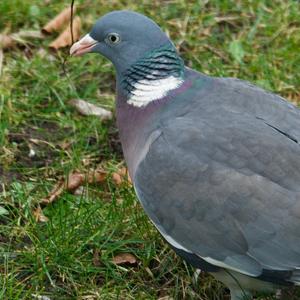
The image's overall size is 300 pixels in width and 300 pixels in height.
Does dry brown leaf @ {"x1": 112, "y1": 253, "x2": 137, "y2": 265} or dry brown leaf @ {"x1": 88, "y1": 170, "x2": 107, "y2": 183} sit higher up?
dry brown leaf @ {"x1": 112, "y1": 253, "x2": 137, "y2": 265}

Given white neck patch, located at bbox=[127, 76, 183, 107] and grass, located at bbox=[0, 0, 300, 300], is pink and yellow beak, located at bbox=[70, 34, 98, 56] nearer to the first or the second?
white neck patch, located at bbox=[127, 76, 183, 107]

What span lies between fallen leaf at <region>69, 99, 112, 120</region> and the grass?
35mm

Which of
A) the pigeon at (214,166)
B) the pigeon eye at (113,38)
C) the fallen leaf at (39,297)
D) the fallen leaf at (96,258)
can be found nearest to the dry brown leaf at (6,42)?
the pigeon eye at (113,38)

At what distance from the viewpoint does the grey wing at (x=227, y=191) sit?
3.76 m

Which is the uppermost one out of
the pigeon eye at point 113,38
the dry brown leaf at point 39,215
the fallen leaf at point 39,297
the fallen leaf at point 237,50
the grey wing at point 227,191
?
the pigeon eye at point 113,38

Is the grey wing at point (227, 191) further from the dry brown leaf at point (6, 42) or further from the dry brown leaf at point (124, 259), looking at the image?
the dry brown leaf at point (6, 42)

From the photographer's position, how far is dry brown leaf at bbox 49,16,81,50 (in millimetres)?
5773

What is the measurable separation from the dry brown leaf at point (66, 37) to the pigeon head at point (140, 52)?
149cm

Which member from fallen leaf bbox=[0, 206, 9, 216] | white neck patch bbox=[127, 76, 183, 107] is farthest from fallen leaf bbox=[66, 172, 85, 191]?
white neck patch bbox=[127, 76, 183, 107]

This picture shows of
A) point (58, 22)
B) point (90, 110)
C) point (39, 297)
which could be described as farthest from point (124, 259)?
point (58, 22)

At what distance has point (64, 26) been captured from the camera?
5934 millimetres

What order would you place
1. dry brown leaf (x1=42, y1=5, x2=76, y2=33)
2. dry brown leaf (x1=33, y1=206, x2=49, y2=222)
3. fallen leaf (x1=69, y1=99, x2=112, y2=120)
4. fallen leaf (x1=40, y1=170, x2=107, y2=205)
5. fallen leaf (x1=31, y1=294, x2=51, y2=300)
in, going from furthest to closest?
dry brown leaf (x1=42, y1=5, x2=76, y2=33)
fallen leaf (x1=69, y1=99, x2=112, y2=120)
fallen leaf (x1=40, y1=170, x2=107, y2=205)
dry brown leaf (x1=33, y1=206, x2=49, y2=222)
fallen leaf (x1=31, y1=294, x2=51, y2=300)

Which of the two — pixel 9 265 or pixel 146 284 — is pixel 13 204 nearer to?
→ pixel 9 265

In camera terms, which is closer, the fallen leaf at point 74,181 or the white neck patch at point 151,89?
the white neck patch at point 151,89
